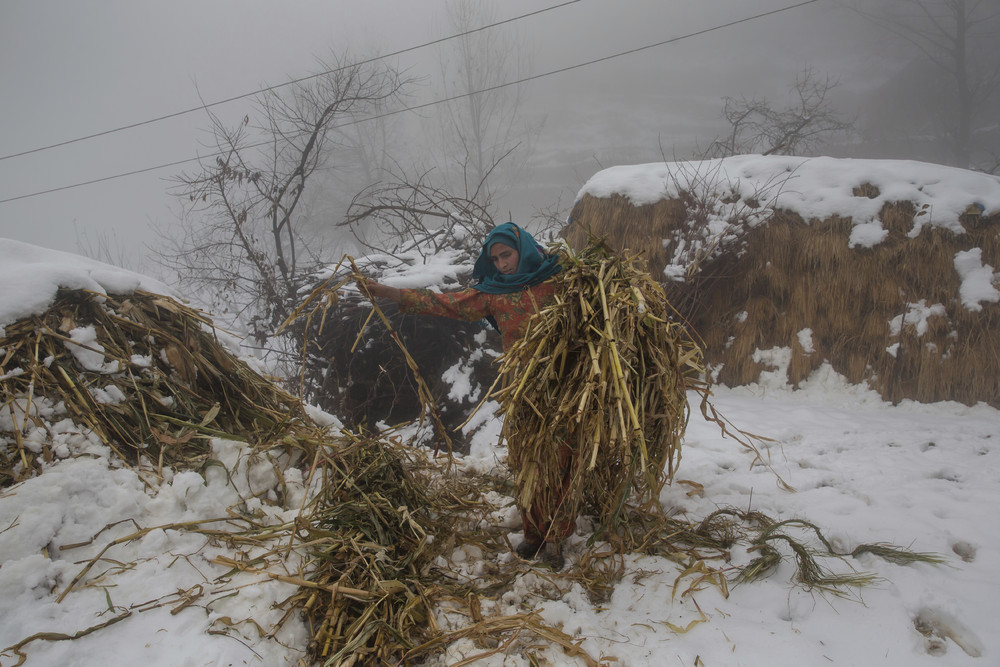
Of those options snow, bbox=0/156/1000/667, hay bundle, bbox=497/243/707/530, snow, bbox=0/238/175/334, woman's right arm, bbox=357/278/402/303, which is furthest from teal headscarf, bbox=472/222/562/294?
snow, bbox=0/238/175/334

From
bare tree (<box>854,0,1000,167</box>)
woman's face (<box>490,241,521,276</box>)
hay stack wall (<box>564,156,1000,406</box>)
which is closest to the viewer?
woman's face (<box>490,241,521,276</box>)

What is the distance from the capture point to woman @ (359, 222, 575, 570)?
86.0 inches

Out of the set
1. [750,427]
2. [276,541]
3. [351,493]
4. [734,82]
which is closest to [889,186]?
[750,427]

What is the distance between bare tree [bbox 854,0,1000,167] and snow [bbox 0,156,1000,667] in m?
21.8

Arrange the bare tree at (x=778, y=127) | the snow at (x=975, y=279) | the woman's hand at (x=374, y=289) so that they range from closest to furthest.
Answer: the woman's hand at (x=374, y=289), the snow at (x=975, y=279), the bare tree at (x=778, y=127)

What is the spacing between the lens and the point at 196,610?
1.39 metres

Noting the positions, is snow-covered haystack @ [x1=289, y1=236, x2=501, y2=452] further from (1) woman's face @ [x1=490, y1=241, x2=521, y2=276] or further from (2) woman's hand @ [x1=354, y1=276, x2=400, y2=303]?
(1) woman's face @ [x1=490, y1=241, x2=521, y2=276]

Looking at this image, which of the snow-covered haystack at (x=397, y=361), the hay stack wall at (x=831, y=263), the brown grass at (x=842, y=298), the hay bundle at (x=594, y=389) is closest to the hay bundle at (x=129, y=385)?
the hay bundle at (x=594, y=389)

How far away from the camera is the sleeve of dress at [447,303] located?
2.33 meters

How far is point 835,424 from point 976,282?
1977 mm

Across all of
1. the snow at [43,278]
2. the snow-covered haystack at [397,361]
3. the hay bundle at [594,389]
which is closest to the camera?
the hay bundle at [594,389]

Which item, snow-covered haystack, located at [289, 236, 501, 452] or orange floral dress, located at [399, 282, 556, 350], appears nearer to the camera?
orange floral dress, located at [399, 282, 556, 350]

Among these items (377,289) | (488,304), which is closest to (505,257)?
(488,304)

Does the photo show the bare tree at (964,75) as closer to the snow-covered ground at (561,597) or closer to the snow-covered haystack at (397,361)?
the snow-covered haystack at (397,361)
